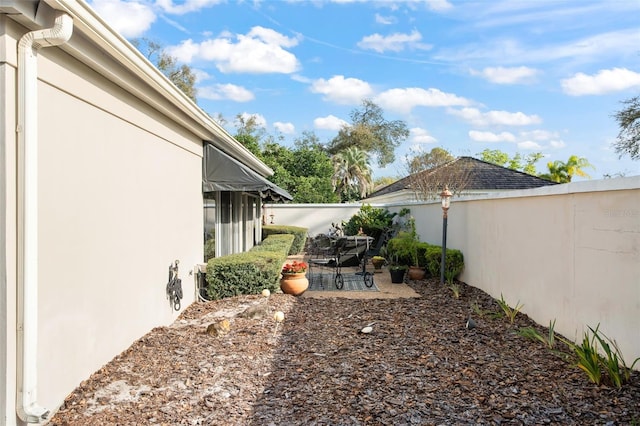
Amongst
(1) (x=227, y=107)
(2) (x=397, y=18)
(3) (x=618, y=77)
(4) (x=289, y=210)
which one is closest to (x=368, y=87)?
(1) (x=227, y=107)

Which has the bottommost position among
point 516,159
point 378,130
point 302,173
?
point 302,173

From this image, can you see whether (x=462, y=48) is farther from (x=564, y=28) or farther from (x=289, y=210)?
(x=289, y=210)

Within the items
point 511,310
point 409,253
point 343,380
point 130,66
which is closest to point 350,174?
point 409,253

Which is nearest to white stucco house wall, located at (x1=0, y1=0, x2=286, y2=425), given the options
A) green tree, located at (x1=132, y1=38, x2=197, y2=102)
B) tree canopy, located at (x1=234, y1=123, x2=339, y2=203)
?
tree canopy, located at (x1=234, y1=123, x2=339, y2=203)

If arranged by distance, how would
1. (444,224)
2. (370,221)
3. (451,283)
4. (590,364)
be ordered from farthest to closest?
(370,221), (444,224), (451,283), (590,364)

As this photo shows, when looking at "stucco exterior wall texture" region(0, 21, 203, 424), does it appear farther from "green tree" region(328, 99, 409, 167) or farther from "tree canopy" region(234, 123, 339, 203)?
"green tree" region(328, 99, 409, 167)

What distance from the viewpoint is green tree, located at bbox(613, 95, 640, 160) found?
755 inches

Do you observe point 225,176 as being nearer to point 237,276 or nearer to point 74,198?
point 237,276

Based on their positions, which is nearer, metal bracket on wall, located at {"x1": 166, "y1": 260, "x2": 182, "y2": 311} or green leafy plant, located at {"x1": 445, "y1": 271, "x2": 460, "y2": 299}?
metal bracket on wall, located at {"x1": 166, "y1": 260, "x2": 182, "y2": 311}

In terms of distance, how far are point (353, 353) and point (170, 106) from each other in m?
4.22

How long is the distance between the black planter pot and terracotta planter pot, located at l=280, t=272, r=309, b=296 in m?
2.93

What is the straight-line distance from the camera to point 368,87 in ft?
150

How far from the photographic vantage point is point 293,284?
869 cm

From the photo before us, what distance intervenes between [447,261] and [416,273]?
1130 mm
